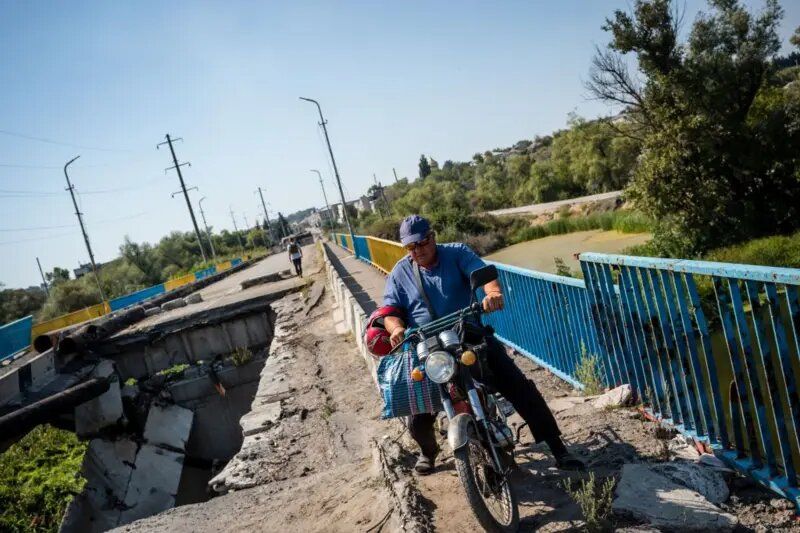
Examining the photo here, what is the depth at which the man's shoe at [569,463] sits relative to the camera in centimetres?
343

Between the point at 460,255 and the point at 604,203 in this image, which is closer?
the point at 460,255

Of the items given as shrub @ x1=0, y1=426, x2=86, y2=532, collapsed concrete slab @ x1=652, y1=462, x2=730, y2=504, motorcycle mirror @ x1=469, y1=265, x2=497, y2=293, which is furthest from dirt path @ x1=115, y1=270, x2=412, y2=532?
shrub @ x1=0, y1=426, x2=86, y2=532

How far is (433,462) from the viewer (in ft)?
12.7

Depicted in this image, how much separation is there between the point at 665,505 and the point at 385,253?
13.7m

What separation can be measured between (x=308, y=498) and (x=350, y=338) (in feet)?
20.3

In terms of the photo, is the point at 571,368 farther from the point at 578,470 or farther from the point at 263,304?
the point at 263,304

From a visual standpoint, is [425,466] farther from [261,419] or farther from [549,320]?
[261,419]

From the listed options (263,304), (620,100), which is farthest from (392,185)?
(263,304)

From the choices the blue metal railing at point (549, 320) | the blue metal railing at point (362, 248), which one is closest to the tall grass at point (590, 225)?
the blue metal railing at point (362, 248)

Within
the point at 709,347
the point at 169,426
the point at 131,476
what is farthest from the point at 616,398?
the point at 169,426

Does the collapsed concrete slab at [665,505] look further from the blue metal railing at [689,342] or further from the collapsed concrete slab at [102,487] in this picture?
the collapsed concrete slab at [102,487]

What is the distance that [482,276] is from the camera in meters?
3.17

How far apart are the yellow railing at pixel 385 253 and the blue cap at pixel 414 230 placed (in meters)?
9.20

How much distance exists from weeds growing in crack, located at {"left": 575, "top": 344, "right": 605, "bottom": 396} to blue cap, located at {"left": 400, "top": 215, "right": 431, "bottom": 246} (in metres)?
2.18
